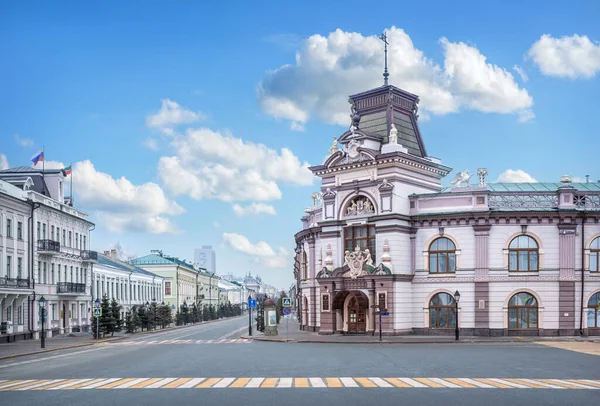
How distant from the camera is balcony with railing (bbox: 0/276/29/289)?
47.5 m

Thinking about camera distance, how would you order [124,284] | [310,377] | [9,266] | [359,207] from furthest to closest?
[124,284] → [359,207] → [9,266] → [310,377]

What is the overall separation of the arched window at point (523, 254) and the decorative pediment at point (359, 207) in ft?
33.1

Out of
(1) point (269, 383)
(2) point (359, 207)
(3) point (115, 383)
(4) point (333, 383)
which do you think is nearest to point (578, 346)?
(2) point (359, 207)

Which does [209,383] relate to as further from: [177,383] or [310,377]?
[310,377]

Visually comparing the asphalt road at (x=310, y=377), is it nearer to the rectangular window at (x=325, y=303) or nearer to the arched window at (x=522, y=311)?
the arched window at (x=522, y=311)

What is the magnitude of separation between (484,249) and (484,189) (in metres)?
4.14

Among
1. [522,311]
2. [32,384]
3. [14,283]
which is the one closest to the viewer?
[32,384]

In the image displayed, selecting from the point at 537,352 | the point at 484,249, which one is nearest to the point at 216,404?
the point at 537,352

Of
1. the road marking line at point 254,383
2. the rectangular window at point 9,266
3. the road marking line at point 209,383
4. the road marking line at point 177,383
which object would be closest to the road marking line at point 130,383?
the road marking line at point 177,383

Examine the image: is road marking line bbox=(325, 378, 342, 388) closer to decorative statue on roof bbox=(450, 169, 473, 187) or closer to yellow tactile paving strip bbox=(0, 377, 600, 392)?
yellow tactile paving strip bbox=(0, 377, 600, 392)

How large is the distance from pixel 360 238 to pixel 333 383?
29.8 metres

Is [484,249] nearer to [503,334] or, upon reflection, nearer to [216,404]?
[503,334]

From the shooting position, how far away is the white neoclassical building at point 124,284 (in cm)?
7619

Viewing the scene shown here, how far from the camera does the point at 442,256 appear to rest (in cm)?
4762
